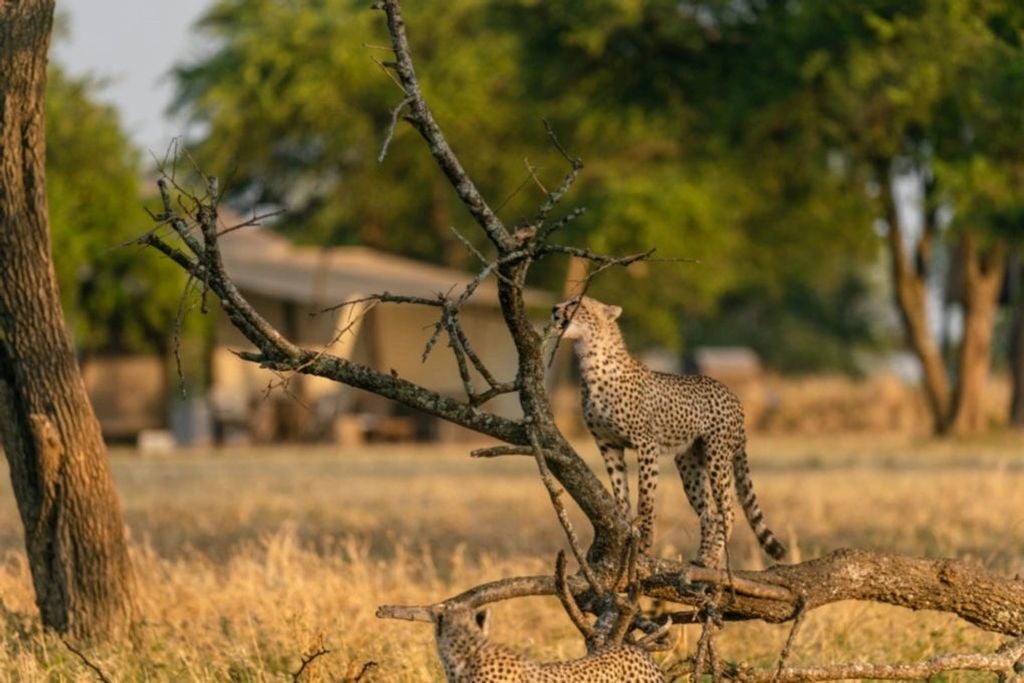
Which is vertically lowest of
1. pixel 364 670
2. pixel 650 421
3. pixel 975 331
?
pixel 364 670

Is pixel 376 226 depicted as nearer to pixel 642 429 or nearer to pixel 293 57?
pixel 293 57

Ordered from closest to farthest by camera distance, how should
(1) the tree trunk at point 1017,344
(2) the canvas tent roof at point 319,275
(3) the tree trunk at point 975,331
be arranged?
1. (3) the tree trunk at point 975,331
2. (2) the canvas tent roof at point 319,275
3. (1) the tree trunk at point 1017,344

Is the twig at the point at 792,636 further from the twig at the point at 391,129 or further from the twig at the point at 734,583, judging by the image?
the twig at the point at 391,129

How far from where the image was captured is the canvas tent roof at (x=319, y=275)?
1458 inches

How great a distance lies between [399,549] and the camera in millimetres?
11445

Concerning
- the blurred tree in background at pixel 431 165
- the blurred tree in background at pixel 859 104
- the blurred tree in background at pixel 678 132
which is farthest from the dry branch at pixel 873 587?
the blurred tree in background at pixel 431 165

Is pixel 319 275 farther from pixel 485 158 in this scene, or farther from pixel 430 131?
pixel 430 131

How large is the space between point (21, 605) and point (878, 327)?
218 ft

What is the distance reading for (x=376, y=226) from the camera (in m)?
47.7

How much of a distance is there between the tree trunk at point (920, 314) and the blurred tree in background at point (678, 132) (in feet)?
0.14

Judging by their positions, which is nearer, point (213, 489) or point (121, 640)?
point (121, 640)

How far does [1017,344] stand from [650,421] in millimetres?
32660

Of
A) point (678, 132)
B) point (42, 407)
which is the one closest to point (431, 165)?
point (678, 132)

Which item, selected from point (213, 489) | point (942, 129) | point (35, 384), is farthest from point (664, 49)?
point (35, 384)
